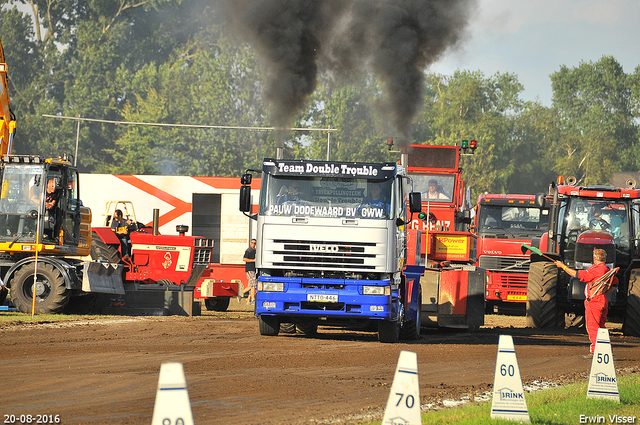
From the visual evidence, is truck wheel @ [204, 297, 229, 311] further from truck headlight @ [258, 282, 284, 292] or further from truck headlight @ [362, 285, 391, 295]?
truck headlight @ [362, 285, 391, 295]

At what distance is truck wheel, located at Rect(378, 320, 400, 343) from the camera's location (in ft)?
46.6

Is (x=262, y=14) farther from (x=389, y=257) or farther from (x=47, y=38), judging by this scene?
(x=47, y=38)

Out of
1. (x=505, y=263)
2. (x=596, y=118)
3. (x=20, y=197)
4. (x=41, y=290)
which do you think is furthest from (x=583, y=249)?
(x=596, y=118)

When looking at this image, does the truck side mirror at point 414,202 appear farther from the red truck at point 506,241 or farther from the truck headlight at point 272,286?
the red truck at point 506,241

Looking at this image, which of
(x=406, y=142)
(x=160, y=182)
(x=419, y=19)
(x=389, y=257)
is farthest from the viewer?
(x=160, y=182)

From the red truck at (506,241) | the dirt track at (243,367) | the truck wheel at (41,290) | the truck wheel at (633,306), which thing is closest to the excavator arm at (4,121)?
the truck wheel at (41,290)

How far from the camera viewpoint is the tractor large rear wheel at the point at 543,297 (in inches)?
699

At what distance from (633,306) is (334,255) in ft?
23.1

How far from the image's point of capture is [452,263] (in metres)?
18.2

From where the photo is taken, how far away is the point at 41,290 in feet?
58.7

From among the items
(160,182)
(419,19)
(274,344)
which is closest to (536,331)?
(274,344)

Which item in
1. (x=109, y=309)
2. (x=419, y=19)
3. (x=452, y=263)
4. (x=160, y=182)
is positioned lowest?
(x=109, y=309)

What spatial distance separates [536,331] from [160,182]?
1499 cm

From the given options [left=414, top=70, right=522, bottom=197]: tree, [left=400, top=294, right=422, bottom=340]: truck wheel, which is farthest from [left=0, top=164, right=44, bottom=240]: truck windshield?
[left=414, top=70, right=522, bottom=197]: tree
